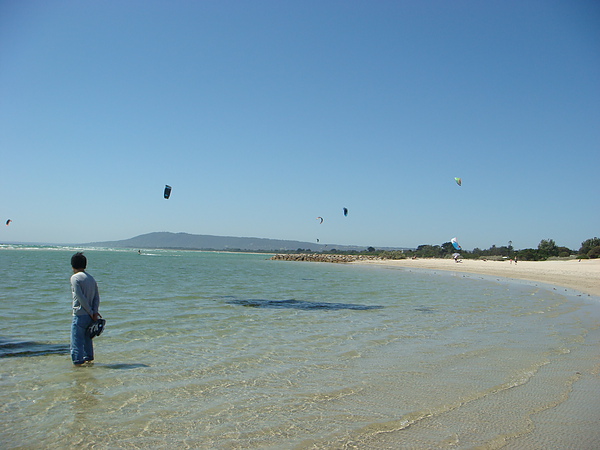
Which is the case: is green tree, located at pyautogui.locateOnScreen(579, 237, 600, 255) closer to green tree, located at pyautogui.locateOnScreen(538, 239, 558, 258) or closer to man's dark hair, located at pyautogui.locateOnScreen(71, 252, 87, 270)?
green tree, located at pyautogui.locateOnScreen(538, 239, 558, 258)

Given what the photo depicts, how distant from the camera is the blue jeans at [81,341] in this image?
19.7 feet

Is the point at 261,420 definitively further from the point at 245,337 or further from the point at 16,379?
the point at 245,337

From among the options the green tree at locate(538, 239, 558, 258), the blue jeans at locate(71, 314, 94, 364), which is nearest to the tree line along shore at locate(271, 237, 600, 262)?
the green tree at locate(538, 239, 558, 258)

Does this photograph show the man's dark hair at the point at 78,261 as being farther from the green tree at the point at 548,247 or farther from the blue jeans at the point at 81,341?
the green tree at the point at 548,247

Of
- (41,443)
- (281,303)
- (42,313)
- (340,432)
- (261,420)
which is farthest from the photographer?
(281,303)

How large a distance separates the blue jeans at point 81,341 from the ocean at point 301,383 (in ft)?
0.73

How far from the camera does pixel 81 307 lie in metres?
5.96

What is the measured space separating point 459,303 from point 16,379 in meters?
13.7

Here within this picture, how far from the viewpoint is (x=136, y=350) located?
24.4ft

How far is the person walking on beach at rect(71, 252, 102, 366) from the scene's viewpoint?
5.96m

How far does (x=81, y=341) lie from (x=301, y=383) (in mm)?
3084

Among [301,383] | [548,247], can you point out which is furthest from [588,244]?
[301,383]

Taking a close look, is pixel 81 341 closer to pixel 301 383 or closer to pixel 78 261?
pixel 78 261

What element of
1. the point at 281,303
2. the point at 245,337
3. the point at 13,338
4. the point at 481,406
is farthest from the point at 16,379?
the point at 281,303
